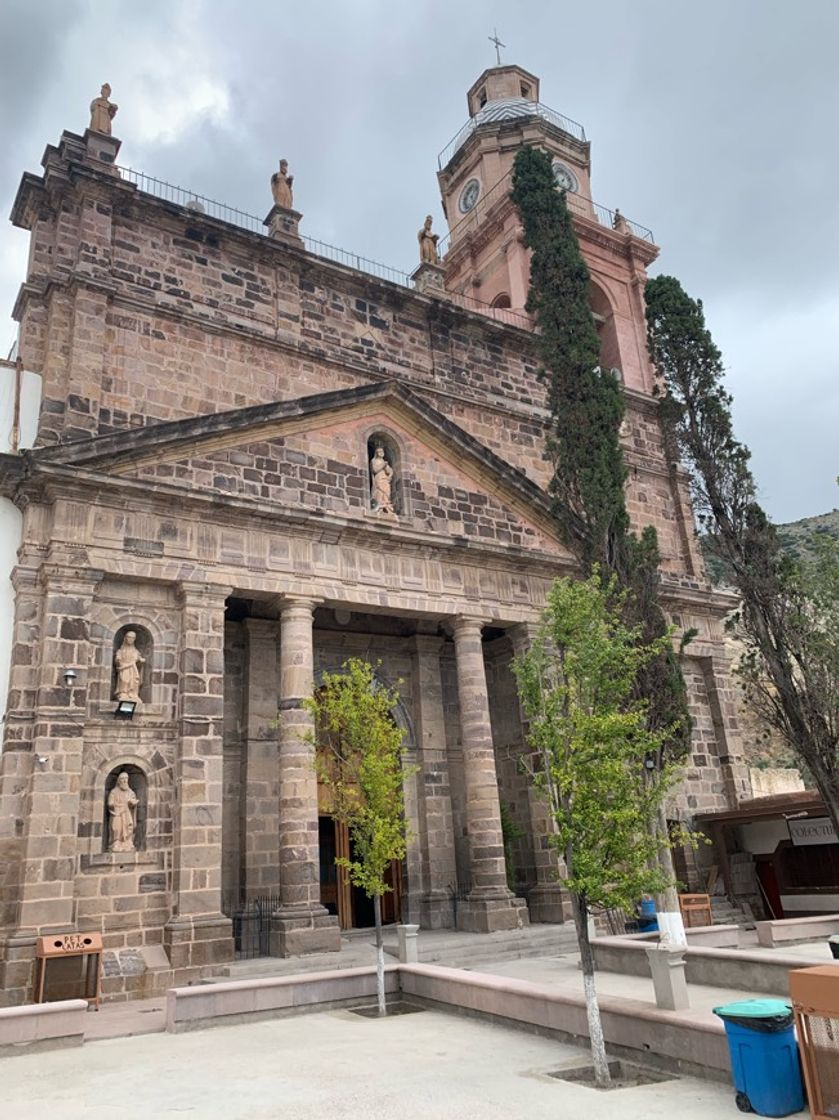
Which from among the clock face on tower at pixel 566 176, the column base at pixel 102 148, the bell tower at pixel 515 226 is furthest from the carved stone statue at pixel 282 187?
the clock face on tower at pixel 566 176

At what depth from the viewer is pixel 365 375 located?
20172 mm

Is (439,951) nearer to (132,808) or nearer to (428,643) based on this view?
(132,808)

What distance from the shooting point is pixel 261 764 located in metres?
16.8

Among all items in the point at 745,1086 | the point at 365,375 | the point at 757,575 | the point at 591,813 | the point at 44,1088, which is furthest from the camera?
the point at 365,375

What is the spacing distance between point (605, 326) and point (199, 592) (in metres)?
19.6

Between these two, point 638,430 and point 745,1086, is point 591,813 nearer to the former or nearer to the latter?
point 745,1086

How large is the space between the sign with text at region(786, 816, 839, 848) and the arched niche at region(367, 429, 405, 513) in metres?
11.8

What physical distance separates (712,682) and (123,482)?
53.3 feet

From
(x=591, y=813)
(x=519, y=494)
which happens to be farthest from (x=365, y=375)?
(x=591, y=813)

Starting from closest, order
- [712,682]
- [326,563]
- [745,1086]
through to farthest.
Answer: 1. [745,1086]
2. [326,563]
3. [712,682]

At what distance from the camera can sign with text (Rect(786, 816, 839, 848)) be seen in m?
18.9

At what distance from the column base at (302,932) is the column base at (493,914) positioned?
332 cm

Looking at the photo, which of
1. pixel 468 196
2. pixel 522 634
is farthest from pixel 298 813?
pixel 468 196

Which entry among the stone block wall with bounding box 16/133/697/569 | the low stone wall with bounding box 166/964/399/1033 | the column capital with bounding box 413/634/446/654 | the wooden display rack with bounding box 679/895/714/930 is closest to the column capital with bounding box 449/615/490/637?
the column capital with bounding box 413/634/446/654
